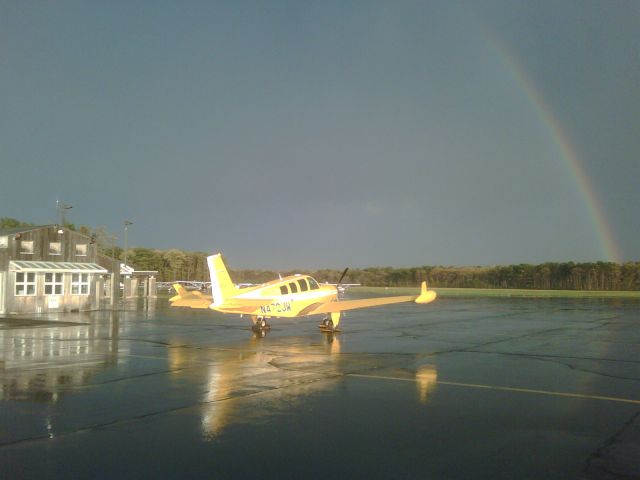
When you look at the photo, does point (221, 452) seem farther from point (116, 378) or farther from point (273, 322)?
point (273, 322)

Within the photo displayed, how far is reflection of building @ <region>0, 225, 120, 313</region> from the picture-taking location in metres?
33.6

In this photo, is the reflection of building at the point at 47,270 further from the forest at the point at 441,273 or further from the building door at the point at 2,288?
the forest at the point at 441,273

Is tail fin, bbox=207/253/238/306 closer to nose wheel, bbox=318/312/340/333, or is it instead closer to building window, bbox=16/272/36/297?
nose wheel, bbox=318/312/340/333

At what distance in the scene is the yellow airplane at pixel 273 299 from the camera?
22703 mm

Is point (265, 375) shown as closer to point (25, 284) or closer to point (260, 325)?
point (260, 325)

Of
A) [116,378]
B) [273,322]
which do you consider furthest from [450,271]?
[116,378]

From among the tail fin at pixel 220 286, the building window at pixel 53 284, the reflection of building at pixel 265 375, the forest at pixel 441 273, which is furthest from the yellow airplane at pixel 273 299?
the forest at pixel 441 273

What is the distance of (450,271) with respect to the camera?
108938 millimetres

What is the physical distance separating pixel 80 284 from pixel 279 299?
67.8 feet

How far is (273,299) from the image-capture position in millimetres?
22781

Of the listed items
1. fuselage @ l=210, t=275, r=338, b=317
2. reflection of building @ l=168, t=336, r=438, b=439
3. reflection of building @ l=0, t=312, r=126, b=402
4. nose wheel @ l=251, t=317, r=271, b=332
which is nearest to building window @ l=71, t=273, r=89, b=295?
reflection of building @ l=0, t=312, r=126, b=402

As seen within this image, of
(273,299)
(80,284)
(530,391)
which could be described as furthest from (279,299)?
(80,284)

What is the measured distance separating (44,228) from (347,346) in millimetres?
25198

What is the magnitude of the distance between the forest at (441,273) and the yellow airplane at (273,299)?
2433 inches
